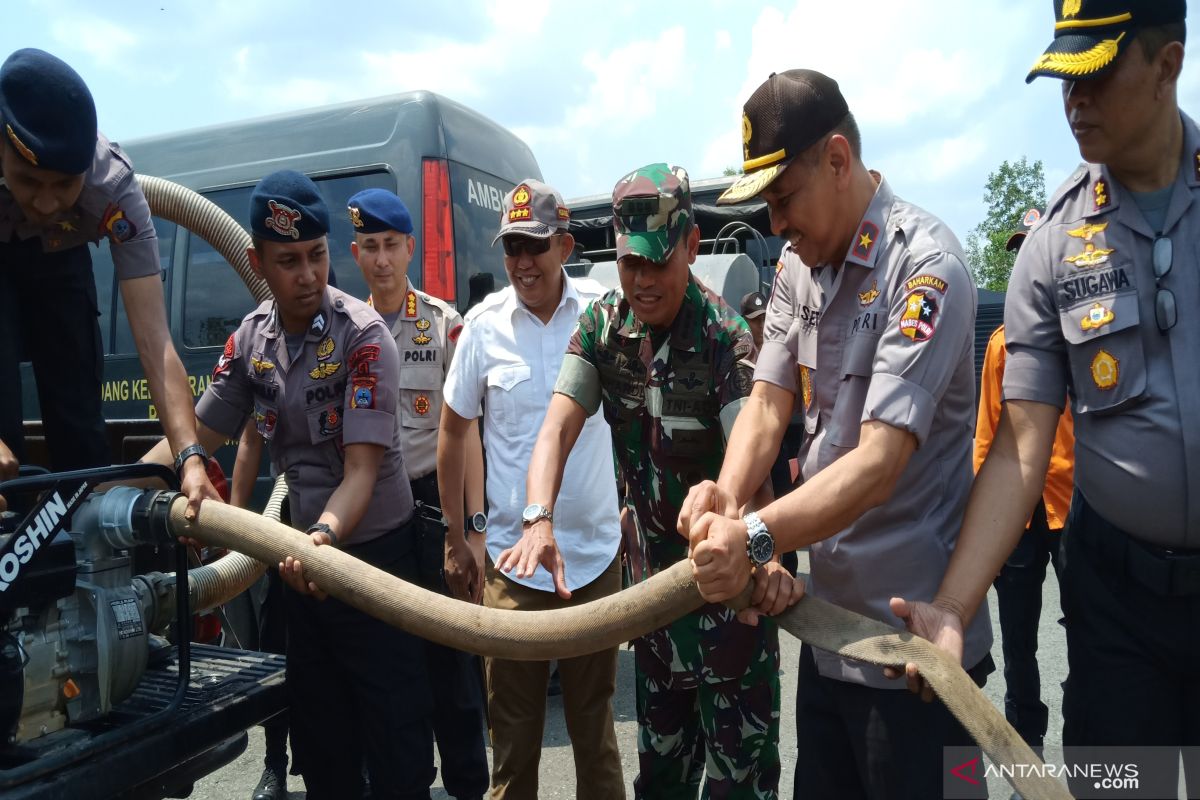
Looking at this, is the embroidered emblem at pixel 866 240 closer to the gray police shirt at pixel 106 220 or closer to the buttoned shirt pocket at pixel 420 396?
the gray police shirt at pixel 106 220

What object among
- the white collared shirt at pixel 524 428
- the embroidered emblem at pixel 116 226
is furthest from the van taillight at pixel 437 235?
the embroidered emblem at pixel 116 226

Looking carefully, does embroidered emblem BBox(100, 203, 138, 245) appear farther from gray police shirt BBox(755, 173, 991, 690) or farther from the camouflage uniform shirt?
gray police shirt BBox(755, 173, 991, 690)

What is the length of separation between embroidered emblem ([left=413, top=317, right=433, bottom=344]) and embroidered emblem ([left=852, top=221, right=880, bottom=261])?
2.13 meters

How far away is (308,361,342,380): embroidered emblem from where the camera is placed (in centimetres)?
255

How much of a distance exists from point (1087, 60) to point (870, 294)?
0.54 m

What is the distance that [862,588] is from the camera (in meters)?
1.92

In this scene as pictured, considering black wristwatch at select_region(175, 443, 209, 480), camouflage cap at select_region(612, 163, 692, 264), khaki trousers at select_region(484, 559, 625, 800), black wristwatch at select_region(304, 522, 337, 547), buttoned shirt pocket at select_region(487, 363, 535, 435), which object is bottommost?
khaki trousers at select_region(484, 559, 625, 800)

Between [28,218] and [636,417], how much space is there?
168 cm

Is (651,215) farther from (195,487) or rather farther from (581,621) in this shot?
(195,487)

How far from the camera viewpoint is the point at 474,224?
4402 millimetres

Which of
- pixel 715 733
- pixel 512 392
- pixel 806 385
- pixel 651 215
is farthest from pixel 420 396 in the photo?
pixel 806 385

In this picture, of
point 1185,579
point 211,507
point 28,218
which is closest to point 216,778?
point 211,507

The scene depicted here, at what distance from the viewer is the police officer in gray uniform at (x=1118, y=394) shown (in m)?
1.69

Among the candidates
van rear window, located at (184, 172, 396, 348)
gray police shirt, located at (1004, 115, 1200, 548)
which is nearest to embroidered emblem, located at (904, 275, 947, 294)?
gray police shirt, located at (1004, 115, 1200, 548)
